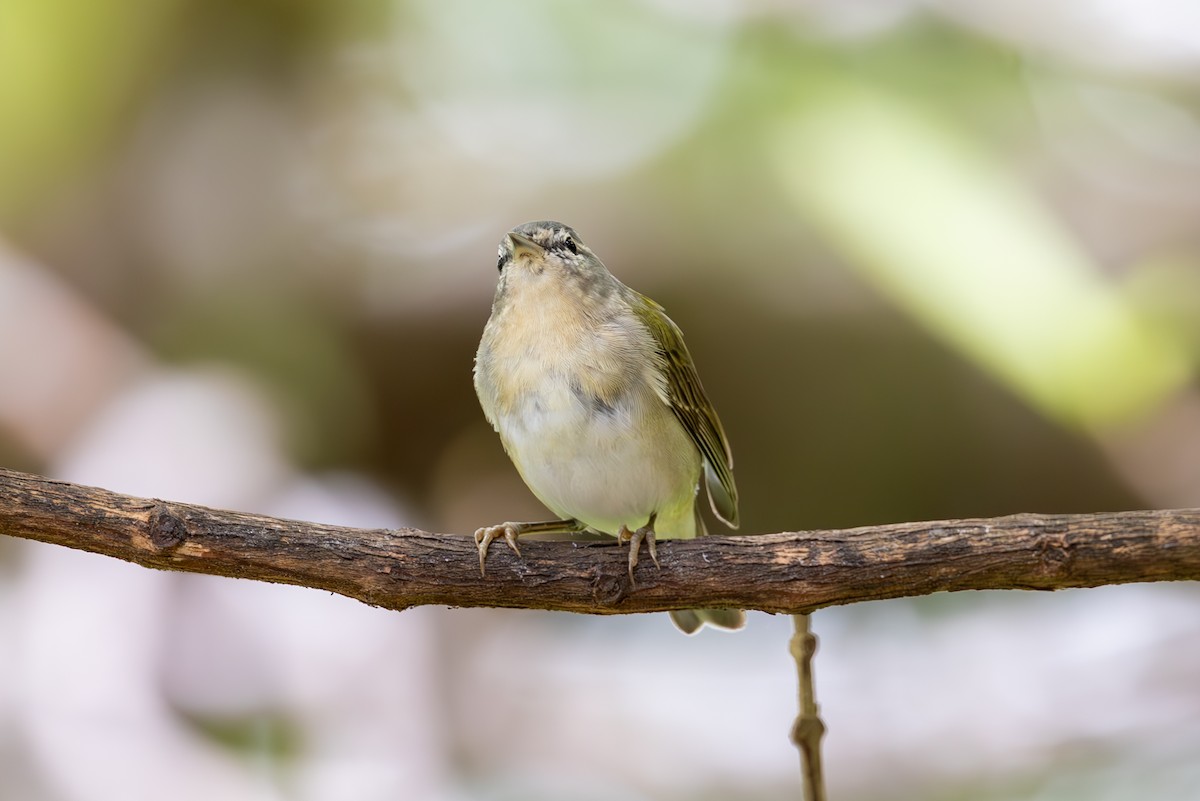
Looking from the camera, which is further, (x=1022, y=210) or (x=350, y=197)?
(x=350, y=197)

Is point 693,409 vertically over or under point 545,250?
under

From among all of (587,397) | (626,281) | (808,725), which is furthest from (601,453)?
(626,281)

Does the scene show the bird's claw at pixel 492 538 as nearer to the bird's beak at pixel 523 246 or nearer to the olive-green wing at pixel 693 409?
the olive-green wing at pixel 693 409

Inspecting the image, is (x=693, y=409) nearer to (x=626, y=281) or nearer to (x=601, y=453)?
(x=601, y=453)

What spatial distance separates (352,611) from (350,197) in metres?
1.89

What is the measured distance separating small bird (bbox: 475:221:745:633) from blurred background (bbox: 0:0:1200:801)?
69.2 inches

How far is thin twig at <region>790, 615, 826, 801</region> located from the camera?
215 cm

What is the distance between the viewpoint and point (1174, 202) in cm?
432

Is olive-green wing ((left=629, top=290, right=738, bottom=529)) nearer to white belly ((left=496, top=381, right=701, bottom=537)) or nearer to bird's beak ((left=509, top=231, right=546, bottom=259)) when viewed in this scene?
white belly ((left=496, top=381, right=701, bottom=537))

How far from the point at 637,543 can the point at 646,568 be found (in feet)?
0.18

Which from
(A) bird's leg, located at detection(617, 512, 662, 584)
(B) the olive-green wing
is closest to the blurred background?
(B) the olive-green wing

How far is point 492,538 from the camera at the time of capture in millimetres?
2195

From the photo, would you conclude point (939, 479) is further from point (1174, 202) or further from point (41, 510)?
point (41, 510)

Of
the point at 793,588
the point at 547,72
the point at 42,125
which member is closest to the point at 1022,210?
the point at 547,72
